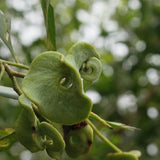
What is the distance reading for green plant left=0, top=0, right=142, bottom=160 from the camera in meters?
0.58

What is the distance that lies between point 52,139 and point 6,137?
21 centimetres

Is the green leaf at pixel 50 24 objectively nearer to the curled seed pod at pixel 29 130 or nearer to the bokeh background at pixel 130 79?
the curled seed pod at pixel 29 130

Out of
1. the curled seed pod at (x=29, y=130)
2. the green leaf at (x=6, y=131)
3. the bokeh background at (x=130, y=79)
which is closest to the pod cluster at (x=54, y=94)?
the curled seed pod at (x=29, y=130)

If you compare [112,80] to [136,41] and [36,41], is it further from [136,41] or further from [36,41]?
[36,41]

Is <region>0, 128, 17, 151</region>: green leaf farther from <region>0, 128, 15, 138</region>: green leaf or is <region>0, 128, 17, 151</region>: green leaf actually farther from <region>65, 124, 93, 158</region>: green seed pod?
<region>65, 124, 93, 158</region>: green seed pod

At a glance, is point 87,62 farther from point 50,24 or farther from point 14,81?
point 50,24

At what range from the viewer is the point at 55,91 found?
60cm

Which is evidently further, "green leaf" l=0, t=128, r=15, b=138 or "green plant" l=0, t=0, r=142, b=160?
"green leaf" l=0, t=128, r=15, b=138

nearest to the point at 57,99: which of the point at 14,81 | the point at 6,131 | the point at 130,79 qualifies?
the point at 14,81

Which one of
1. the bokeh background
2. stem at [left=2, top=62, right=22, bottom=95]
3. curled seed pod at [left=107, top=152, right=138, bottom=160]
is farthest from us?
the bokeh background

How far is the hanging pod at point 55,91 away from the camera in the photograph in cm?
58

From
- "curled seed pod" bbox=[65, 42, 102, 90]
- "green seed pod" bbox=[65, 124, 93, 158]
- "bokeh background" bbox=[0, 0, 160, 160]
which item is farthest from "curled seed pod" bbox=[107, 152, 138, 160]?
"bokeh background" bbox=[0, 0, 160, 160]

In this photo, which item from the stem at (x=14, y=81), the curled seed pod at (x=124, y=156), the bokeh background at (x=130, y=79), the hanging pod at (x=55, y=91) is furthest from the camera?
the bokeh background at (x=130, y=79)

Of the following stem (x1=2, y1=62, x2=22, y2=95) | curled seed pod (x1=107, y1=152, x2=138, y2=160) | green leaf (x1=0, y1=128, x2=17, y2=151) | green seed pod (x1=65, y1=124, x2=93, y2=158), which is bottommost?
curled seed pod (x1=107, y1=152, x2=138, y2=160)
